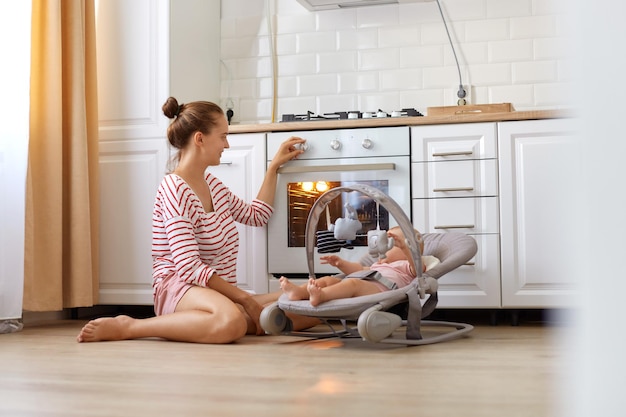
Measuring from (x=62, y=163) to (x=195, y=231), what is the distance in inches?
36.5

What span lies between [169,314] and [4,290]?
2.58 ft

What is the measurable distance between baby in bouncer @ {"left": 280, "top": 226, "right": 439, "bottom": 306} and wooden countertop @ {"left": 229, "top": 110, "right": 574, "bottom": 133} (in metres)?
0.63

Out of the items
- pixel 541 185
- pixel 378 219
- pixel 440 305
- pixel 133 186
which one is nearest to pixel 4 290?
pixel 133 186

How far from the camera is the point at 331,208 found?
3.32 m

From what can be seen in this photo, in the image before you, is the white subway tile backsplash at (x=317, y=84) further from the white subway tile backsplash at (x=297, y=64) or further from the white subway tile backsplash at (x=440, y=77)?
the white subway tile backsplash at (x=440, y=77)

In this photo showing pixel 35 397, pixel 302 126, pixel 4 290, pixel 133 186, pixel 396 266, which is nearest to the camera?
pixel 35 397

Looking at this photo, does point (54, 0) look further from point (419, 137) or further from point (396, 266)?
point (396, 266)

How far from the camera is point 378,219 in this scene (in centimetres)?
327

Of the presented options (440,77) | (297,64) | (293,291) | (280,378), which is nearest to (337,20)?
(297,64)

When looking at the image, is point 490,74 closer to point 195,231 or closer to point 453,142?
point 453,142

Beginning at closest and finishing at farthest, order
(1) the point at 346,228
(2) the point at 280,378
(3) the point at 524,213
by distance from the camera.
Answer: (2) the point at 280,378, (1) the point at 346,228, (3) the point at 524,213

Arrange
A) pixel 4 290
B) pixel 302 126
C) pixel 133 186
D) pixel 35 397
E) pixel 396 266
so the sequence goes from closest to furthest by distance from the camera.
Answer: pixel 35 397
pixel 396 266
pixel 4 290
pixel 302 126
pixel 133 186

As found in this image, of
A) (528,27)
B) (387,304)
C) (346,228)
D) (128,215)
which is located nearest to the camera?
(387,304)

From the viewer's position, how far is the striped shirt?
2.88m
